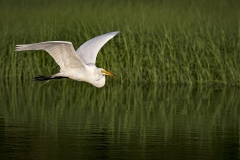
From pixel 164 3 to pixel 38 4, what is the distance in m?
3.59

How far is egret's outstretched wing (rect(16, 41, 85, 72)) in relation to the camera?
11.5m

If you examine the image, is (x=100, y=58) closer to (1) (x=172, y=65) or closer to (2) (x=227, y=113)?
(1) (x=172, y=65)

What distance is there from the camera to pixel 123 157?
10.0 m

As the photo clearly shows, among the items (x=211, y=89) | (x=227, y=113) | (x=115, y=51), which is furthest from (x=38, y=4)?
(x=227, y=113)

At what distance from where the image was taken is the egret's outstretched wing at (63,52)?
1149cm

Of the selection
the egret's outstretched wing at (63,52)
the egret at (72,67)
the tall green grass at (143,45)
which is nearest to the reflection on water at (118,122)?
the tall green grass at (143,45)

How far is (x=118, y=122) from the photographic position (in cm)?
1313

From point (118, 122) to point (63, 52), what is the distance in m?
1.63

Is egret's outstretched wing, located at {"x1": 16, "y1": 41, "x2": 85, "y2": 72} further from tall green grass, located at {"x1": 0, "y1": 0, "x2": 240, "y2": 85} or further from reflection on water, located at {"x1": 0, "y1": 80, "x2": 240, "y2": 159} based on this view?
tall green grass, located at {"x1": 0, "y1": 0, "x2": 240, "y2": 85}

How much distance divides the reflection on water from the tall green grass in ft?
1.96

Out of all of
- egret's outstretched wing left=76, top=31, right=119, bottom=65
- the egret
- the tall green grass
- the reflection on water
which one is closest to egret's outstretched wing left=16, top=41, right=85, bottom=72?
the egret

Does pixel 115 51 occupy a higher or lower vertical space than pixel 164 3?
lower

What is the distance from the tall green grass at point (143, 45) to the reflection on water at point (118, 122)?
60cm

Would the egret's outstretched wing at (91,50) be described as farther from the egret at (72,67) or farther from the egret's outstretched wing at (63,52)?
the egret's outstretched wing at (63,52)
